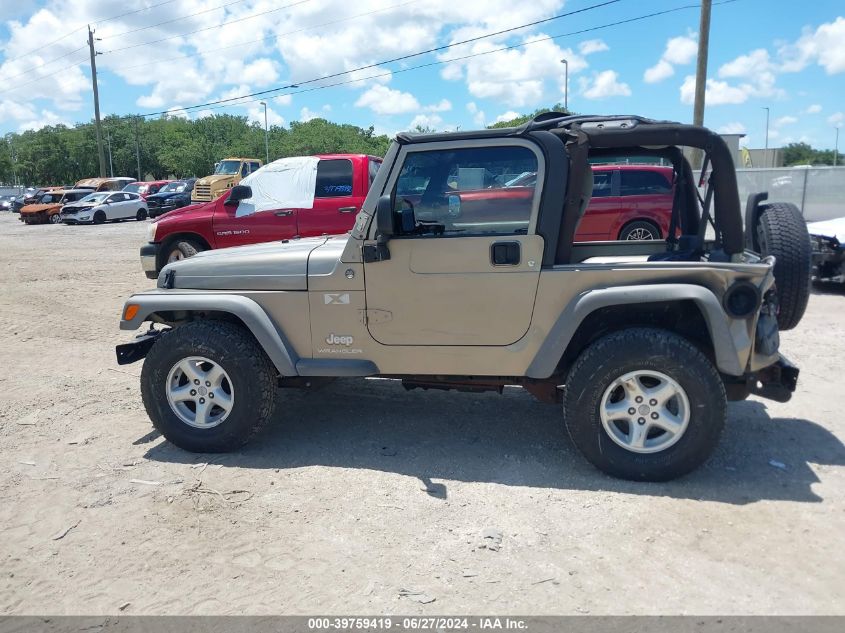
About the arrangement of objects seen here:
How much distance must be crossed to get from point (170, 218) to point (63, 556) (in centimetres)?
825

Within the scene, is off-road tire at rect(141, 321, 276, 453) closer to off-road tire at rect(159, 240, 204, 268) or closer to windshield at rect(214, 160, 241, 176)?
off-road tire at rect(159, 240, 204, 268)

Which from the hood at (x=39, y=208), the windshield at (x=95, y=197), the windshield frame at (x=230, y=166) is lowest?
the hood at (x=39, y=208)

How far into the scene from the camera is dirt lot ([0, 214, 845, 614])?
9.89 feet

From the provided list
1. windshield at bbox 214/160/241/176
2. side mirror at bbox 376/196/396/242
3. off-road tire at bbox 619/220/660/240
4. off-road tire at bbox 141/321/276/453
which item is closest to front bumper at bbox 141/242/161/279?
off-road tire at bbox 141/321/276/453

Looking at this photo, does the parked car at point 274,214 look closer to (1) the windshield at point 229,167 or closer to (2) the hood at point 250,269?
(2) the hood at point 250,269

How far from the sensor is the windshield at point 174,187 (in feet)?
116

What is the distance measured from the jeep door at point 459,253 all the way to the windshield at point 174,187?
3382 centimetres

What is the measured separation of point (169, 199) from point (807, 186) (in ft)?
90.5

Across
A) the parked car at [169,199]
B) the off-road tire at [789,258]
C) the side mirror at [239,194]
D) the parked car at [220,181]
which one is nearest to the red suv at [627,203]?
the side mirror at [239,194]

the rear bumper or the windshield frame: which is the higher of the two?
the windshield frame

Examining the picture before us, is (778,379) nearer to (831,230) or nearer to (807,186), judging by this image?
(831,230)

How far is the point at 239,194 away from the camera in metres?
10.5

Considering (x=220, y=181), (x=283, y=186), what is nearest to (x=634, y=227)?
(x=283, y=186)

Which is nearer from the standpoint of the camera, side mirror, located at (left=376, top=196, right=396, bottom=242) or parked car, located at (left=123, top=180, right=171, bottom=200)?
side mirror, located at (left=376, top=196, right=396, bottom=242)
